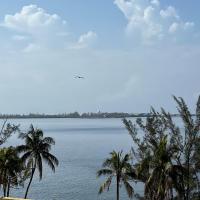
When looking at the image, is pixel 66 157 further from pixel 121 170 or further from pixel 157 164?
pixel 157 164

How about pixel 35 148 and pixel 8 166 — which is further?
pixel 35 148

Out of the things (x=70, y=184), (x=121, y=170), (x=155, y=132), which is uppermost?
(x=155, y=132)

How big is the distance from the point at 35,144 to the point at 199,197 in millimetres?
23322

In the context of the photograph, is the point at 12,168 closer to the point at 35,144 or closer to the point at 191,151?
the point at 35,144

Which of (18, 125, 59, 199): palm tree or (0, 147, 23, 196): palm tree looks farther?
(18, 125, 59, 199): palm tree

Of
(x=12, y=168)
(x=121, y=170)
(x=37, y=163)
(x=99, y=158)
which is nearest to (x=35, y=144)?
(x=37, y=163)

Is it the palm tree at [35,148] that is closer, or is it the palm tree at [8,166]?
the palm tree at [8,166]

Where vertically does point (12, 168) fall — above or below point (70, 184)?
above

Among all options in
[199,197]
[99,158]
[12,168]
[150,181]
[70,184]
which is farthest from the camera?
[99,158]

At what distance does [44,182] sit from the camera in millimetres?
105000

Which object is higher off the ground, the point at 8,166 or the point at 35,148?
the point at 35,148

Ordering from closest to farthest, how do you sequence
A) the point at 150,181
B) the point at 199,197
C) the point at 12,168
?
the point at 150,181, the point at 12,168, the point at 199,197

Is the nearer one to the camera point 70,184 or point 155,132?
point 155,132

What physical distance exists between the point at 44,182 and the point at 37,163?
42.9 metres
